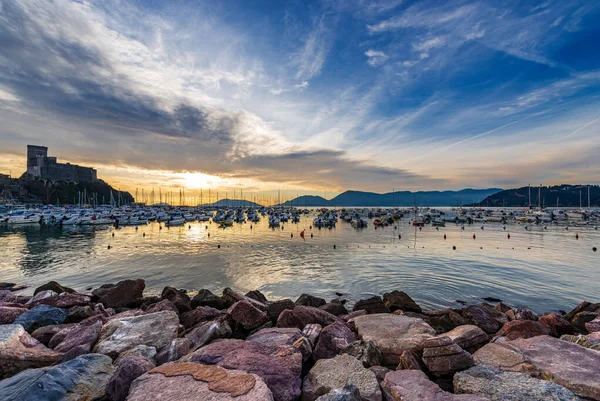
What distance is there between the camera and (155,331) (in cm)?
701

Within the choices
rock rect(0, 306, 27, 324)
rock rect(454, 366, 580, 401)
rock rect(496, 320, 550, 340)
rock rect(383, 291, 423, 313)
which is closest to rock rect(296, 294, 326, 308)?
rock rect(383, 291, 423, 313)

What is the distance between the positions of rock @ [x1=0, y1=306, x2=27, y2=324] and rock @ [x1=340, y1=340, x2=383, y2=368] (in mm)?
10425

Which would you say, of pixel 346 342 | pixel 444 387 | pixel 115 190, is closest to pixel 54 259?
pixel 346 342

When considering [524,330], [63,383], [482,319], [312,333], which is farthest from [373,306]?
[63,383]

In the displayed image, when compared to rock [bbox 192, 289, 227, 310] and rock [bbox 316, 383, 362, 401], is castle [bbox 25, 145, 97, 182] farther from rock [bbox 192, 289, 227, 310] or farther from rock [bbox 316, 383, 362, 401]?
rock [bbox 316, 383, 362, 401]

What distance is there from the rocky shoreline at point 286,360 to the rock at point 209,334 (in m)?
0.03

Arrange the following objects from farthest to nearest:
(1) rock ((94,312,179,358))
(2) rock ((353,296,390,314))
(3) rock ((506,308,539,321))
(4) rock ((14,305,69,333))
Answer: (2) rock ((353,296,390,314)) < (3) rock ((506,308,539,321)) < (4) rock ((14,305,69,333)) < (1) rock ((94,312,179,358))

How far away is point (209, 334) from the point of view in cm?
664

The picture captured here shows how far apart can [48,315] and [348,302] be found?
1180 centimetres

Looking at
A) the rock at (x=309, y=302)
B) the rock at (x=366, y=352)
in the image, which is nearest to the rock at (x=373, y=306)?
the rock at (x=309, y=302)

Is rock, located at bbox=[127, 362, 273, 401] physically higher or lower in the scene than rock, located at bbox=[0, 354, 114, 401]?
higher

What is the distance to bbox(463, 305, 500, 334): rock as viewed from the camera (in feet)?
30.4

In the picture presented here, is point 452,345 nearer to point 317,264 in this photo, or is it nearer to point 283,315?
point 283,315

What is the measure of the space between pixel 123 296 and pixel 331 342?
419 inches
